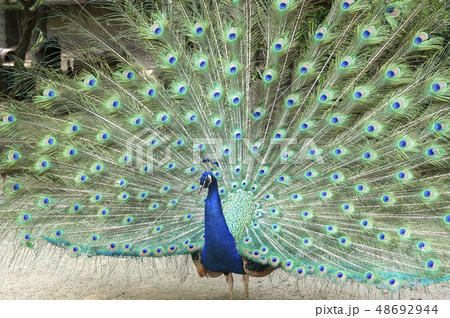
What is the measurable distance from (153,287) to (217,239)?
3.58 ft

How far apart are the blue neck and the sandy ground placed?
1.56 feet

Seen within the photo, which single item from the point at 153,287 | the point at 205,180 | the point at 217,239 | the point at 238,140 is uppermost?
the point at 238,140

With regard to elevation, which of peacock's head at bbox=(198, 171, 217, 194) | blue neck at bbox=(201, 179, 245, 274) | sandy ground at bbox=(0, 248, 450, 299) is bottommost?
sandy ground at bbox=(0, 248, 450, 299)

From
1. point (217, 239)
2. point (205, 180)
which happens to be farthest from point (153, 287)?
point (205, 180)

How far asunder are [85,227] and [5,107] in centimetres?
90

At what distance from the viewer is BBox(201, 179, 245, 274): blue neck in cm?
255

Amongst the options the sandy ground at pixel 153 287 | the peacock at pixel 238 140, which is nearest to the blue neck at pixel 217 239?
the peacock at pixel 238 140

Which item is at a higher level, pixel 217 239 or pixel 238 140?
pixel 238 140

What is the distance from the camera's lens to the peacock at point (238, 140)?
102 inches

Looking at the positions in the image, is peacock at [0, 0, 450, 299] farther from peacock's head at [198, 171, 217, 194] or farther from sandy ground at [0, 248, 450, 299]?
sandy ground at [0, 248, 450, 299]

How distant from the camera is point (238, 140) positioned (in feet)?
→ 9.08

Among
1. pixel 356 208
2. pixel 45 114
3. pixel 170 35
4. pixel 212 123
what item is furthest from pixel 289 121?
pixel 45 114

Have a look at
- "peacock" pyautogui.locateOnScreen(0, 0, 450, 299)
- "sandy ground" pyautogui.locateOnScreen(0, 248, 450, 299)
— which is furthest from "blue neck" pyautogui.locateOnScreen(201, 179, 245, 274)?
"sandy ground" pyautogui.locateOnScreen(0, 248, 450, 299)

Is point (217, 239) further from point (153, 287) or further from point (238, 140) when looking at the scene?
point (153, 287)
